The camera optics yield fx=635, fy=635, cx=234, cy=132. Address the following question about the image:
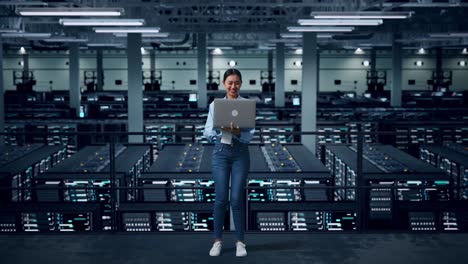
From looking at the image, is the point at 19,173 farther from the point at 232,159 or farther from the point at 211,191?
the point at 232,159

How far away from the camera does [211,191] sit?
31.2ft

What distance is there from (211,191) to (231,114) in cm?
462

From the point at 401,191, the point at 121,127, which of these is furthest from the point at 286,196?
the point at 121,127

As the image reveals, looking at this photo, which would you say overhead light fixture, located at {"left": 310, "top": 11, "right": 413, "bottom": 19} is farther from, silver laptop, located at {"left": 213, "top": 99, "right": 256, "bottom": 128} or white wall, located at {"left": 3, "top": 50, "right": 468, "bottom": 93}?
white wall, located at {"left": 3, "top": 50, "right": 468, "bottom": 93}

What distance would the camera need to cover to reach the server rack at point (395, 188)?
319 inches

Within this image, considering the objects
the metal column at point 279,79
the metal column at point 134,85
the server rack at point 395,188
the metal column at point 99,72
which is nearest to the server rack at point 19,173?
the metal column at point 134,85

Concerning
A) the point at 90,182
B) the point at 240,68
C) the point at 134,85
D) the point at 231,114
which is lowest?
the point at 90,182

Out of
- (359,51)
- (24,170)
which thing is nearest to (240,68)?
(359,51)

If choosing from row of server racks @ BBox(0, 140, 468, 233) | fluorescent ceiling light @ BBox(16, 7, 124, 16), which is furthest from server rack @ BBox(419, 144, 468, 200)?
fluorescent ceiling light @ BBox(16, 7, 124, 16)

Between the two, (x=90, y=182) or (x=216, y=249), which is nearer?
(x=216, y=249)

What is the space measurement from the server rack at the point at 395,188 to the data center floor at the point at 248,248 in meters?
1.11

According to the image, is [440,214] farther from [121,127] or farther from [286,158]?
[121,127]

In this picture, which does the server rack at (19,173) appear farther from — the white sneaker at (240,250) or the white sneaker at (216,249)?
the white sneaker at (240,250)

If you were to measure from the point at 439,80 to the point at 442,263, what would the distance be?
3502cm
